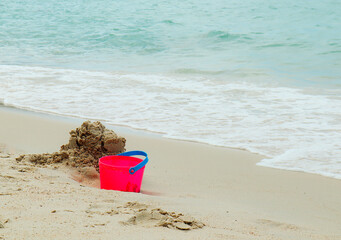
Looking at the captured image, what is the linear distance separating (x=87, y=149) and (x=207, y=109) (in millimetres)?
2626

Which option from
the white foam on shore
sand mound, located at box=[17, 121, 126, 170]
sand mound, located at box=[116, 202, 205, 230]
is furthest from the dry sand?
the white foam on shore

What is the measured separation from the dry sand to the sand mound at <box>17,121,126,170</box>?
15cm

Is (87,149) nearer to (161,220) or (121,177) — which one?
(121,177)

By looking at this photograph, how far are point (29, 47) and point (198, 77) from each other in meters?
6.68

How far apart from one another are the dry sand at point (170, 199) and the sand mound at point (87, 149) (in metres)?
0.15

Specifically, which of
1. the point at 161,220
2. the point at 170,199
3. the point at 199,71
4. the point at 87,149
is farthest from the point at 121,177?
the point at 199,71

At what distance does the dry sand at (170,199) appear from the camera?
204cm

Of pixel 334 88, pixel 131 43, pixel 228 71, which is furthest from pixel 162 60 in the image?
pixel 334 88

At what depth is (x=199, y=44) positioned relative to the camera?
1329 centimetres

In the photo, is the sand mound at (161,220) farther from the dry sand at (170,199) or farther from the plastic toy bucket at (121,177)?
the plastic toy bucket at (121,177)

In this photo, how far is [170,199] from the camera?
2.92m

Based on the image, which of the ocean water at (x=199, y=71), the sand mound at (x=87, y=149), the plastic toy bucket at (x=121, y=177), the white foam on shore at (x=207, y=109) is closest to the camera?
the plastic toy bucket at (x=121, y=177)

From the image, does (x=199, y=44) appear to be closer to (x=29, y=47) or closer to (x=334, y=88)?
(x=29, y=47)

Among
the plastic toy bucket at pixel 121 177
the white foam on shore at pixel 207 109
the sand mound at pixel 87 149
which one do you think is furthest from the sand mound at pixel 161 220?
the white foam on shore at pixel 207 109
